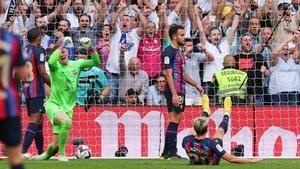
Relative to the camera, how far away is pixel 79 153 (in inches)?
615

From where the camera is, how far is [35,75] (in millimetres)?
15281

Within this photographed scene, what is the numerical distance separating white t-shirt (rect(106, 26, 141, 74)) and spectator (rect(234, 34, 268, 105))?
214cm

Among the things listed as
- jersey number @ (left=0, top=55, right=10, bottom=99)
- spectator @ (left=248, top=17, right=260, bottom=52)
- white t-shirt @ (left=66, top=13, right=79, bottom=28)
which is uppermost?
white t-shirt @ (left=66, top=13, right=79, bottom=28)

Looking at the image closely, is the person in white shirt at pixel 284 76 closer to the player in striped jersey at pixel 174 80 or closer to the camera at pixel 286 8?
the camera at pixel 286 8

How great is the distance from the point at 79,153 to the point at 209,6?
17.6 feet

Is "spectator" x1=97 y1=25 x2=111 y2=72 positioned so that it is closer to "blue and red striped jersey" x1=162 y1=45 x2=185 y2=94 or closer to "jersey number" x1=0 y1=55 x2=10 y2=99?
"blue and red striped jersey" x1=162 y1=45 x2=185 y2=94

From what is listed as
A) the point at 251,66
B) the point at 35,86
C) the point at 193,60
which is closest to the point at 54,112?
the point at 35,86

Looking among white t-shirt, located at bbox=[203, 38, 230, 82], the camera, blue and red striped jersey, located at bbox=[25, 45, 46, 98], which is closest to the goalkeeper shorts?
blue and red striped jersey, located at bbox=[25, 45, 46, 98]

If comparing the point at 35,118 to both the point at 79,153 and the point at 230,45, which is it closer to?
the point at 79,153

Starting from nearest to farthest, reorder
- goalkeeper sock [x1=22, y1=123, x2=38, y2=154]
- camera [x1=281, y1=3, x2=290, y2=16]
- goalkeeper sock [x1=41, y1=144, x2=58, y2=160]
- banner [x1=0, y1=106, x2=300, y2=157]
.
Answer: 1. goalkeeper sock [x1=41, y1=144, x2=58, y2=160]
2. goalkeeper sock [x1=22, y1=123, x2=38, y2=154]
3. banner [x1=0, y1=106, x2=300, y2=157]
4. camera [x1=281, y1=3, x2=290, y2=16]

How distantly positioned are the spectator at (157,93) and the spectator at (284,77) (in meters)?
2.18

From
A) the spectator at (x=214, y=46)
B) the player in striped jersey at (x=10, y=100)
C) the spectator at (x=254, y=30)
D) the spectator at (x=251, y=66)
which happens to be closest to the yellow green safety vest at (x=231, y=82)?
the spectator at (x=251, y=66)

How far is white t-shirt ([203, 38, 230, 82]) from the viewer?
18.1m

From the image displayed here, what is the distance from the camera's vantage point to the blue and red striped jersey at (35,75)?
14992 mm
